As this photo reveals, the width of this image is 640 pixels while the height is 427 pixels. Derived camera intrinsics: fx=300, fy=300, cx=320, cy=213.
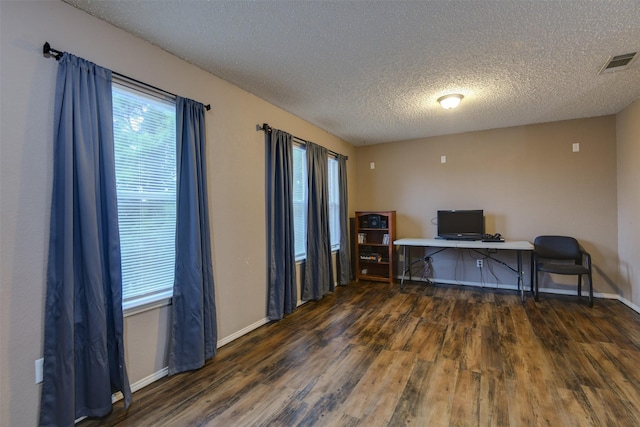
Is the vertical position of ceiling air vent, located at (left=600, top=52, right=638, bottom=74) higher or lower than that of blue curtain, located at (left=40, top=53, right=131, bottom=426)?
higher

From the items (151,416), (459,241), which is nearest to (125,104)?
(151,416)

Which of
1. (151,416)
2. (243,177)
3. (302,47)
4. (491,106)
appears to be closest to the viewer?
(151,416)

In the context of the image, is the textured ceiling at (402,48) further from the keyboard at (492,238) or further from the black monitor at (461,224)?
the keyboard at (492,238)

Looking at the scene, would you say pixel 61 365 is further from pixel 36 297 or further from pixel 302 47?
pixel 302 47

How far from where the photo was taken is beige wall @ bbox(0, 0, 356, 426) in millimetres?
1564

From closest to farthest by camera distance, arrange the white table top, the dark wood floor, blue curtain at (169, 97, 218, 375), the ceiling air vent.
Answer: the dark wood floor < blue curtain at (169, 97, 218, 375) < the ceiling air vent < the white table top

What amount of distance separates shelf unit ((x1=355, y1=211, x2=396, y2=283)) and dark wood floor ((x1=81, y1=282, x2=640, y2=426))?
1.63 meters

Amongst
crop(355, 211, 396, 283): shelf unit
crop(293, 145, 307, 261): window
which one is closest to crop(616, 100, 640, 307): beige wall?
crop(355, 211, 396, 283): shelf unit

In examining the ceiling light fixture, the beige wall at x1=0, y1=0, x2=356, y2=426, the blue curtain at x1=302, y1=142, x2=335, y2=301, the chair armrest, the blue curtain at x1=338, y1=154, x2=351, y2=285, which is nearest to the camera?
the beige wall at x1=0, y1=0, x2=356, y2=426

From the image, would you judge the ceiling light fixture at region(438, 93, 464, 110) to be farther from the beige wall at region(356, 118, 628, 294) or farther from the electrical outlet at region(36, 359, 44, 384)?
the electrical outlet at region(36, 359, 44, 384)

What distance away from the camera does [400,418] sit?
5.91 ft

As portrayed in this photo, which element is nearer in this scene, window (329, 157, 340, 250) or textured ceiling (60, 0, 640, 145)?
textured ceiling (60, 0, 640, 145)

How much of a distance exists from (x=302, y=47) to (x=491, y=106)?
2630 mm

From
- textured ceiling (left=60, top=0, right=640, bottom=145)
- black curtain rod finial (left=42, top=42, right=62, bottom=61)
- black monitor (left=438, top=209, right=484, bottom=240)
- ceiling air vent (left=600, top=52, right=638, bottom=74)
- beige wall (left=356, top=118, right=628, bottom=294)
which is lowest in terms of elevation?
black monitor (left=438, top=209, right=484, bottom=240)
